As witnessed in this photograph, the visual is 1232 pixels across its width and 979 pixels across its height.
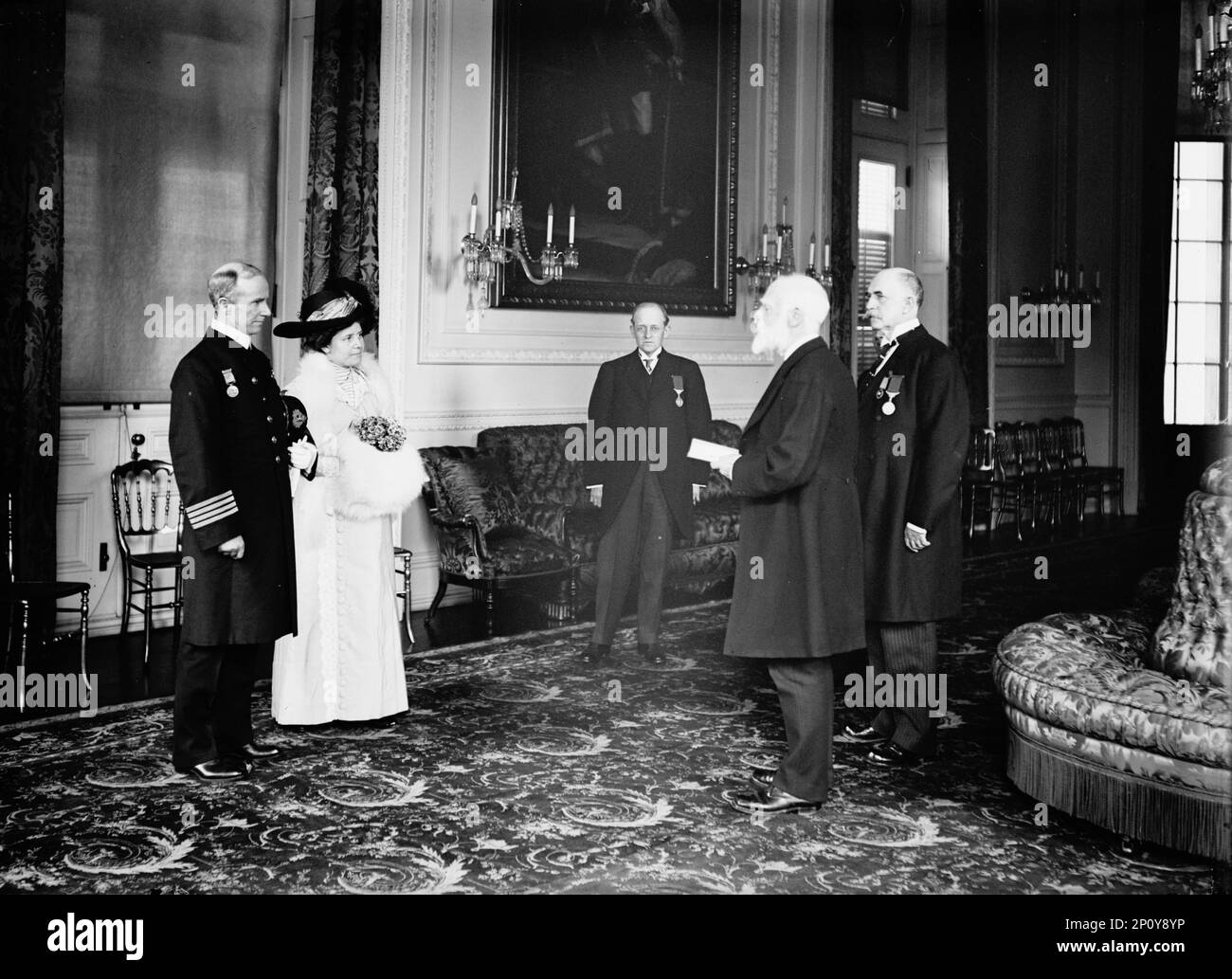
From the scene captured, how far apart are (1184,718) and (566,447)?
4.69 meters

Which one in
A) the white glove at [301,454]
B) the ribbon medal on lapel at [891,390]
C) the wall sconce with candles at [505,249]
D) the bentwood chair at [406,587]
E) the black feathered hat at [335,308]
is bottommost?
the bentwood chair at [406,587]

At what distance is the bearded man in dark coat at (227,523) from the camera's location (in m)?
4.42

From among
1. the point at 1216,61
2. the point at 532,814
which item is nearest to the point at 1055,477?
the point at 1216,61

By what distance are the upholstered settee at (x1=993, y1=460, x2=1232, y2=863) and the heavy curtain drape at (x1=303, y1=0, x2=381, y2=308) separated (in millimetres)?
4163

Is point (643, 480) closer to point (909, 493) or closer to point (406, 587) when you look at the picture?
point (406, 587)

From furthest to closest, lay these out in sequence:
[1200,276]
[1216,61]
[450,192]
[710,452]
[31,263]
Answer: [1200,276], [450,192], [1216,61], [31,263], [710,452]

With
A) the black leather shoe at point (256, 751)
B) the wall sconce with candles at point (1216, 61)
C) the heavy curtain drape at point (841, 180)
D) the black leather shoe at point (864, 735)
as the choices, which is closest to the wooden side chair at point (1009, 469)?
the heavy curtain drape at point (841, 180)

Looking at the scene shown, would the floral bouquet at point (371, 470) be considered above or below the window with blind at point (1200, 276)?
below

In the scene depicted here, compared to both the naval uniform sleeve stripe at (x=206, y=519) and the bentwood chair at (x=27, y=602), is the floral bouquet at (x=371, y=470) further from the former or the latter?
the bentwood chair at (x=27, y=602)

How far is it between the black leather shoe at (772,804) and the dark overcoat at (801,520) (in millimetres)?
480

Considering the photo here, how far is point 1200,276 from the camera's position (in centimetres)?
1252

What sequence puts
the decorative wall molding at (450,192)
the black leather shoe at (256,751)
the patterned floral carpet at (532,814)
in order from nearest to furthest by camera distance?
the patterned floral carpet at (532,814) → the black leather shoe at (256,751) → the decorative wall molding at (450,192)

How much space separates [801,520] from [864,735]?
140 cm

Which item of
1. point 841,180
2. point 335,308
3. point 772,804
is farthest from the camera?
point 841,180
